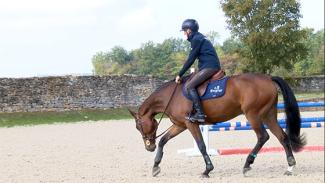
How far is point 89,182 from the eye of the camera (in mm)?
8211

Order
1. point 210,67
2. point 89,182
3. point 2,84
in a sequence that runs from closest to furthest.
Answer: point 89,182, point 210,67, point 2,84

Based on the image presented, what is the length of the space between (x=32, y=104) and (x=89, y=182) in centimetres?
2125

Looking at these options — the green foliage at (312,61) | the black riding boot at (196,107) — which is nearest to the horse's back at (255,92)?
the black riding boot at (196,107)

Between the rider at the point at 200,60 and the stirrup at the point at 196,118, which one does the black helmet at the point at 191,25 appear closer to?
the rider at the point at 200,60

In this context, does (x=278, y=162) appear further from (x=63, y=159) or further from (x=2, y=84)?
(x=2, y=84)

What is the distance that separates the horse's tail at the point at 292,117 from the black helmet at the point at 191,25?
1494 millimetres

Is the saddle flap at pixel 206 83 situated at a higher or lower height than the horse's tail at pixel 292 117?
higher

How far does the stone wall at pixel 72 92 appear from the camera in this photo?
93.0 feet

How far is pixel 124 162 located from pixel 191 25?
11.0 feet

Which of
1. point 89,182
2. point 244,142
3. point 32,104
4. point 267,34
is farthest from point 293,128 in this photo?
point 267,34

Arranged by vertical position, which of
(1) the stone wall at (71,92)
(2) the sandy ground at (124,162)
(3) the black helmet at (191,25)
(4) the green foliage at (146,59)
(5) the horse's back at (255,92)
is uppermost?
(3) the black helmet at (191,25)

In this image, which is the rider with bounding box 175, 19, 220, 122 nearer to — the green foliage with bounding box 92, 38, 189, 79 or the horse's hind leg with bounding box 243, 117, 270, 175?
the horse's hind leg with bounding box 243, 117, 270, 175

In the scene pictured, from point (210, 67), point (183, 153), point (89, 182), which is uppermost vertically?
point (210, 67)

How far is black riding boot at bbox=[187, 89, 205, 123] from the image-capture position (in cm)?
862
